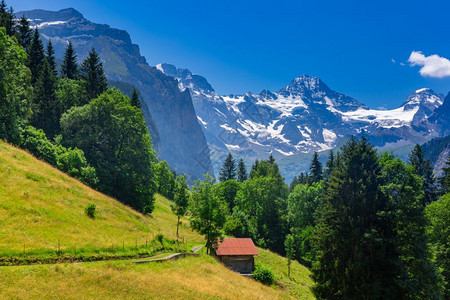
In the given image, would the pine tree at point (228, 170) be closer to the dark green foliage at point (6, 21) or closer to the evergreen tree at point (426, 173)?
the evergreen tree at point (426, 173)

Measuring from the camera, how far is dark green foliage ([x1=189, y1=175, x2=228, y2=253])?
128 ft

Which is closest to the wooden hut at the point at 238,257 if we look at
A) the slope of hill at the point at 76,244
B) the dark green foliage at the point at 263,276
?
the dark green foliage at the point at 263,276

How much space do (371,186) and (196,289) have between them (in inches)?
719

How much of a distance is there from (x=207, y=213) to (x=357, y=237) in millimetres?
19185

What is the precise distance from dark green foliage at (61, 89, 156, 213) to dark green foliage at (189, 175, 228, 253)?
40.2 feet

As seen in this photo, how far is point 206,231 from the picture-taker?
128 ft

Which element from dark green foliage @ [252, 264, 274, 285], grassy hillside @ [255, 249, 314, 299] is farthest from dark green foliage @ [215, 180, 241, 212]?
dark green foliage @ [252, 264, 274, 285]

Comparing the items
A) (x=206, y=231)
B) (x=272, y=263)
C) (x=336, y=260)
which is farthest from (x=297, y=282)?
(x=336, y=260)

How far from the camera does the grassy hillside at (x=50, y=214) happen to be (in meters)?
22.3

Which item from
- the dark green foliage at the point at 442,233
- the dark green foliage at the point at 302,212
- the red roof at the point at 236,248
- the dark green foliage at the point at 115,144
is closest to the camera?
the dark green foliage at the point at 442,233

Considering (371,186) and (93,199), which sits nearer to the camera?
(371,186)

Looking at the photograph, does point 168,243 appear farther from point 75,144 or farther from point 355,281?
point 75,144

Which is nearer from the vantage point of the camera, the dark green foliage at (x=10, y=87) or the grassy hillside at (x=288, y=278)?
the dark green foliage at (x=10, y=87)

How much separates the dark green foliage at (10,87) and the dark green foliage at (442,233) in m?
50.5
